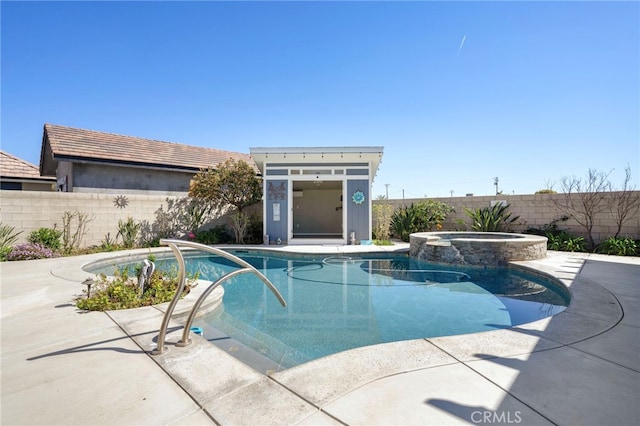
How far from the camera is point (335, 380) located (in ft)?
6.91

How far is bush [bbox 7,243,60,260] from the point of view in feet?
25.3

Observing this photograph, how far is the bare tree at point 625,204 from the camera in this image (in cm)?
883

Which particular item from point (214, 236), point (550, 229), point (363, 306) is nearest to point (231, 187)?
point (214, 236)

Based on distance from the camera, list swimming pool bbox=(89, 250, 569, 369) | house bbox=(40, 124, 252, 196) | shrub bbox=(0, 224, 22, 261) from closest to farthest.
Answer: swimming pool bbox=(89, 250, 569, 369)
shrub bbox=(0, 224, 22, 261)
house bbox=(40, 124, 252, 196)

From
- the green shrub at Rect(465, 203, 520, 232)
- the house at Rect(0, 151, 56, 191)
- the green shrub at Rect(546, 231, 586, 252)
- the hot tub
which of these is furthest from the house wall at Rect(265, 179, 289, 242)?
the house at Rect(0, 151, 56, 191)

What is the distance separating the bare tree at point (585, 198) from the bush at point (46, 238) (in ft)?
54.5

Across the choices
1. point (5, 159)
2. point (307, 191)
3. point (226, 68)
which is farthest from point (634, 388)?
point (5, 159)

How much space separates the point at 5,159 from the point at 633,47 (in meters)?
25.6

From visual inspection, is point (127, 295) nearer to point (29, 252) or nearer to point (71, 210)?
point (29, 252)

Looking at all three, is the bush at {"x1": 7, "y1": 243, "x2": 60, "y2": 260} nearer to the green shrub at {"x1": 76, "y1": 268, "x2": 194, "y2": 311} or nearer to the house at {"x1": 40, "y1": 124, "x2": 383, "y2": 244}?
the house at {"x1": 40, "y1": 124, "x2": 383, "y2": 244}

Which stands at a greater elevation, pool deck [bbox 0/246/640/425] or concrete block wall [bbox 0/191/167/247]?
concrete block wall [bbox 0/191/167/247]

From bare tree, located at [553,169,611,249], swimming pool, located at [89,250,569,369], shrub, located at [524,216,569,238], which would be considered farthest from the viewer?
shrub, located at [524,216,569,238]

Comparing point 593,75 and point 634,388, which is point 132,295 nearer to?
point 634,388

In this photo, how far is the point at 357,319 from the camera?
4336 mm
